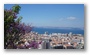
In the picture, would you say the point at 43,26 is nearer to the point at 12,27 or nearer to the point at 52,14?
the point at 52,14

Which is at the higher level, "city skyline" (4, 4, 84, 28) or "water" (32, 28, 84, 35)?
"city skyline" (4, 4, 84, 28)

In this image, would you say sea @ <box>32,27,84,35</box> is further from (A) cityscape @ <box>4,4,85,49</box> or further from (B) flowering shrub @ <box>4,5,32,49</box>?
(B) flowering shrub @ <box>4,5,32,49</box>

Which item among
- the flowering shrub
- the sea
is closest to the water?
the sea

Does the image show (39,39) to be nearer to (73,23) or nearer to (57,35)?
(57,35)

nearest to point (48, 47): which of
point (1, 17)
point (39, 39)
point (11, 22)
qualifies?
point (39, 39)

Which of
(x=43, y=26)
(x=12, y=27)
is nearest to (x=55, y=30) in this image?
(x=43, y=26)

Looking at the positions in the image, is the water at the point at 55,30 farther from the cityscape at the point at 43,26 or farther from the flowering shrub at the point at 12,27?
the flowering shrub at the point at 12,27

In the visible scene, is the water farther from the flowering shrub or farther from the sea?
the flowering shrub

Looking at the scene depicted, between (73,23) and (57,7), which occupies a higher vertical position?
(57,7)
